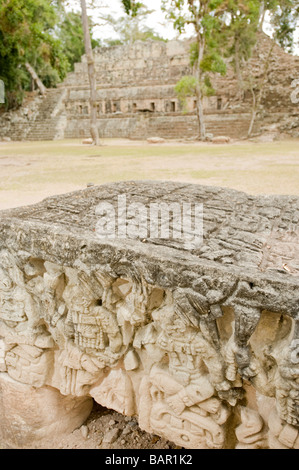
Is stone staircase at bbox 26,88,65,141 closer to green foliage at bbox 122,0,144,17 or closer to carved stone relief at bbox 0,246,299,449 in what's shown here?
green foliage at bbox 122,0,144,17

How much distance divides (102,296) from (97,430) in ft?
4.00

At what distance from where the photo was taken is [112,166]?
29.1ft

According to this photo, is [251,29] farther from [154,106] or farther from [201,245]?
[201,245]

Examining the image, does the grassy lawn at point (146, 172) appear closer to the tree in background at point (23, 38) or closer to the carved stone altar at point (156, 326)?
the carved stone altar at point (156, 326)

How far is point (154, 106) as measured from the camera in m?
21.0

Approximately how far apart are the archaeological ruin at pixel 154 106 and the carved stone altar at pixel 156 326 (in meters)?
15.0

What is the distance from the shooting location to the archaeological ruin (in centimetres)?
1798

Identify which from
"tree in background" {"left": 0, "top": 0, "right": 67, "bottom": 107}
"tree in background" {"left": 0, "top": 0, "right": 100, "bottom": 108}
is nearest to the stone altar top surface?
"tree in background" {"left": 0, "top": 0, "right": 100, "bottom": 108}

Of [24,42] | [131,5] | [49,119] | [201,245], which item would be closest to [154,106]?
[49,119]

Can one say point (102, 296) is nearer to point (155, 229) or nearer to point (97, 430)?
point (155, 229)

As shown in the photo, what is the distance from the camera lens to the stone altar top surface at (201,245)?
5.00 ft

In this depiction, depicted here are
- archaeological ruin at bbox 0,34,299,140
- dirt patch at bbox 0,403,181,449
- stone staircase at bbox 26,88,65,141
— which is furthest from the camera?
stone staircase at bbox 26,88,65,141

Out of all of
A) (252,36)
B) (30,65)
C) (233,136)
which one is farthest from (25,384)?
(30,65)

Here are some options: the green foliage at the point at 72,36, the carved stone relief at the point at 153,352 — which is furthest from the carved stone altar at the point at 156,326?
Result: the green foliage at the point at 72,36
